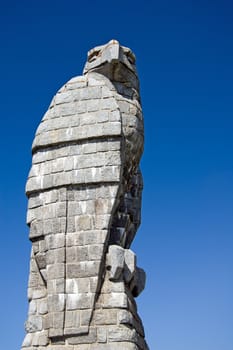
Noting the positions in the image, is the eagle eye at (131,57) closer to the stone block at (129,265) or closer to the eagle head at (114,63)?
the eagle head at (114,63)

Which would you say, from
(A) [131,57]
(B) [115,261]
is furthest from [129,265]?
(A) [131,57]

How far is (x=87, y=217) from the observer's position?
34.2ft

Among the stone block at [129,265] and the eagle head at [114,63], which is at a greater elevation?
the eagle head at [114,63]

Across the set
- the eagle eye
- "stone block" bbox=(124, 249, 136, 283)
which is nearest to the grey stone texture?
"stone block" bbox=(124, 249, 136, 283)

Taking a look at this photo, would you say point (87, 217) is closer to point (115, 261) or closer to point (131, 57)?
point (115, 261)

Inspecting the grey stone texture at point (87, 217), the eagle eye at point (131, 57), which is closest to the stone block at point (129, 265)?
the grey stone texture at point (87, 217)

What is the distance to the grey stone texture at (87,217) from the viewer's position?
9930 millimetres

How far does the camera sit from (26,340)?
10273 millimetres

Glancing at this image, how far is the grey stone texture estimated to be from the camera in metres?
9.93

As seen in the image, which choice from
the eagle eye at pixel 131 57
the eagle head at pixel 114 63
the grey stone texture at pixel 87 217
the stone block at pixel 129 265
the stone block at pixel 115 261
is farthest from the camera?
the eagle eye at pixel 131 57

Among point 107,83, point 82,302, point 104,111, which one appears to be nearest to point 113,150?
point 104,111

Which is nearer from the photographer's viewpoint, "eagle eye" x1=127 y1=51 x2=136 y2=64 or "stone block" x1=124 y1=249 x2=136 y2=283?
"stone block" x1=124 y1=249 x2=136 y2=283

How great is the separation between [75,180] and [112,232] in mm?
1085

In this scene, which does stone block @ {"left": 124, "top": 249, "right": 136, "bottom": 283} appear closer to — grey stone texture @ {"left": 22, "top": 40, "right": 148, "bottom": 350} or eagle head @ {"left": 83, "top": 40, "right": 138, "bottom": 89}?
grey stone texture @ {"left": 22, "top": 40, "right": 148, "bottom": 350}
